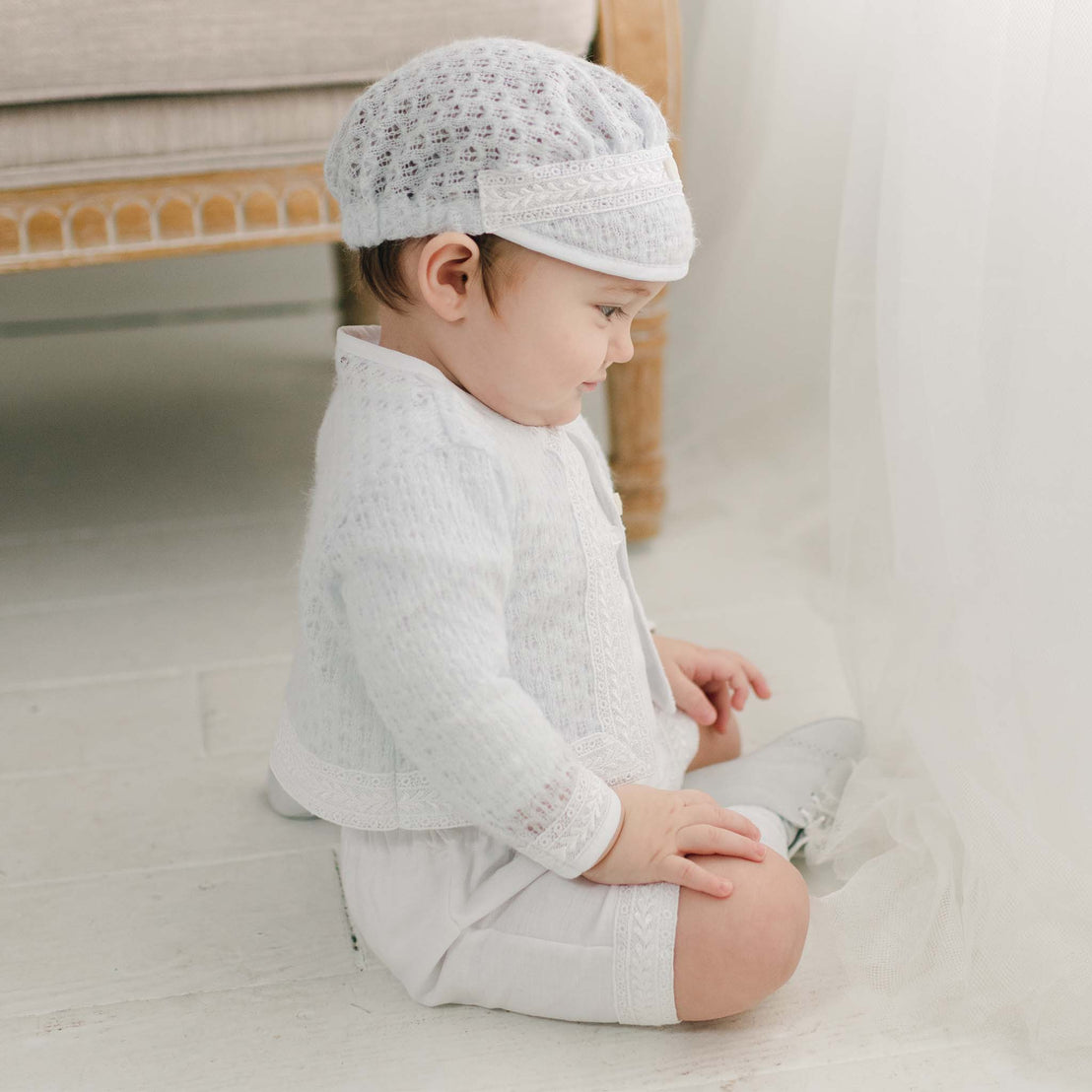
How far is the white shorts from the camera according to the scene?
2.21 ft

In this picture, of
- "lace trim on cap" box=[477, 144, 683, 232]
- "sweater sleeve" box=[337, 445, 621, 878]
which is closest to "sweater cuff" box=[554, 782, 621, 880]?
"sweater sleeve" box=[337, 445, 621, 878]

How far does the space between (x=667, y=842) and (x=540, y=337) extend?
26cm

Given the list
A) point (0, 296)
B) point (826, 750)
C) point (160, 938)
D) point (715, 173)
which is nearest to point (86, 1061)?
point (160, 938)

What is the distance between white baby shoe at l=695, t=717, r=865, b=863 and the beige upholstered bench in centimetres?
53

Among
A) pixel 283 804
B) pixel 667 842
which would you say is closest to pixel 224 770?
pixel 283 804

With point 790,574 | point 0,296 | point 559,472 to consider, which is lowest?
point 0,296

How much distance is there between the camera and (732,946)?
664 mm

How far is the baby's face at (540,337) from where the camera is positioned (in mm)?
661

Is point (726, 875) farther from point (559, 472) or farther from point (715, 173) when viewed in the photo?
point (715, 173)

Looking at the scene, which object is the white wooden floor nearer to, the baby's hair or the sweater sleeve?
the sweater sleeve

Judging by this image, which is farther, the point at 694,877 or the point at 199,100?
the point at 199,100

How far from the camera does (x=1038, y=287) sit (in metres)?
0.71

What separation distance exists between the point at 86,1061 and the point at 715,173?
39.2 inches

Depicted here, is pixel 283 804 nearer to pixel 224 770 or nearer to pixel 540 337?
pixel 224 770
